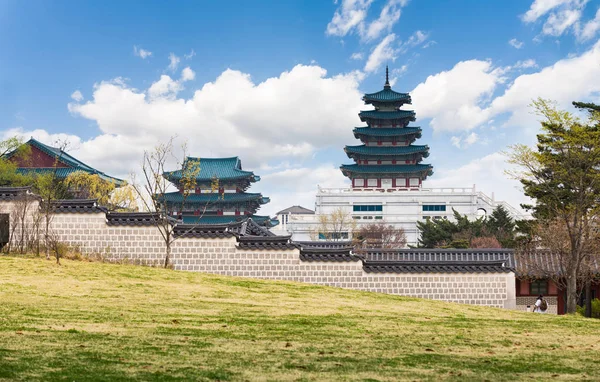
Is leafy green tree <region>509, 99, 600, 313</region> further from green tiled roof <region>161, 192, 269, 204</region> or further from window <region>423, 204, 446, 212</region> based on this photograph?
green tiled roof <region>161, 192, 269, 204</region>

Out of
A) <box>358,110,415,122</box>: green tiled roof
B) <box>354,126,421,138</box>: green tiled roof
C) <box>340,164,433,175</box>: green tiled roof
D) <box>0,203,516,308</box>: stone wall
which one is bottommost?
<box>0,203,516,308</box>: stone wall

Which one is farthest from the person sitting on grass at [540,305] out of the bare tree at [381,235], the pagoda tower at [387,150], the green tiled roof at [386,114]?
the green tiled roof at [386,114]

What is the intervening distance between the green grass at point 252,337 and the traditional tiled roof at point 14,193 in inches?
214

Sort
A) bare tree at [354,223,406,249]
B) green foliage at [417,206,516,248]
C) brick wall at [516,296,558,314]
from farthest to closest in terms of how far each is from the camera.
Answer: bare tree at [354,223,406,249], green foliage at [417,206,516,248], brick wall at [516,296,558,314]

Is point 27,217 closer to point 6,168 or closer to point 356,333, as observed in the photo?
point 356,333

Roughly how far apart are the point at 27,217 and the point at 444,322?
1671cm

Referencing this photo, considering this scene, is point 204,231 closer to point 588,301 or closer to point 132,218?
point 132,218

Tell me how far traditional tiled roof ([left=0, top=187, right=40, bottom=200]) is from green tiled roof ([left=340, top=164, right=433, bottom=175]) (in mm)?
47523

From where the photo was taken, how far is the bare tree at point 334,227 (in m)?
60.0

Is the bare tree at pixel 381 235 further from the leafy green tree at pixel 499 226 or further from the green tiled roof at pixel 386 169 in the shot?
the green tiled roof at pixel 386 169

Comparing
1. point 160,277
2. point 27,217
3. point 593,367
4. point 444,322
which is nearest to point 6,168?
point 27,217

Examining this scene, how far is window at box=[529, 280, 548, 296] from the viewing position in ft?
91.6

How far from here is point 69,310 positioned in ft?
41.3

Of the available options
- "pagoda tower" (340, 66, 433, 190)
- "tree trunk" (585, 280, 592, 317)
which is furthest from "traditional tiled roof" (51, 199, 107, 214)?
"pagoda tower" (340, 66, 433, 190)
